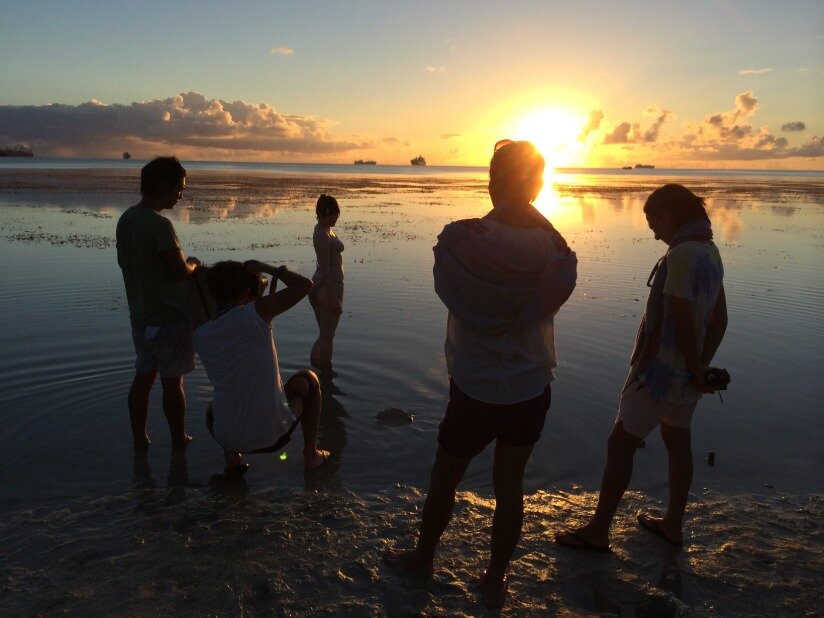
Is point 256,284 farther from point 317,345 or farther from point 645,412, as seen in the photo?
point 317,345

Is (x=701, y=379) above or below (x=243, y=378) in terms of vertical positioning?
above

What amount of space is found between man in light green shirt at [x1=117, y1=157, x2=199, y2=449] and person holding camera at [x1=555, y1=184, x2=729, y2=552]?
10.4 ft

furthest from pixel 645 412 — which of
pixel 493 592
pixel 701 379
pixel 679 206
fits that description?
pixel 493 592

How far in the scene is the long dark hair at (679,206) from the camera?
11.2ft

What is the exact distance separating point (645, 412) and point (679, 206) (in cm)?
124

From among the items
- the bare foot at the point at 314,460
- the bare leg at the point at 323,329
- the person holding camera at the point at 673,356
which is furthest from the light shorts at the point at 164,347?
the person holding camera at the point at 673,356

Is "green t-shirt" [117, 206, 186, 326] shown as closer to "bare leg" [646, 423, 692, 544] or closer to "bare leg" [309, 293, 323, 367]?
"bare leg" [309, 293, 323, 367]

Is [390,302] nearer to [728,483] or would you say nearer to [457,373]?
[728,483]

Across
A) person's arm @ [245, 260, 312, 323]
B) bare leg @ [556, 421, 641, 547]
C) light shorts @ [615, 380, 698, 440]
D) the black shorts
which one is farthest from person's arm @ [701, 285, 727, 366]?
person's arm @ [245, 260, 312, 323]

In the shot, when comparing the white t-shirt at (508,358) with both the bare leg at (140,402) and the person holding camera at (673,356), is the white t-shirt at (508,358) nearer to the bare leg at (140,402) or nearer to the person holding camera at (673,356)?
the person holding camera at (673,356)

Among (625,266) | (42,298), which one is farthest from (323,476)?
(625,266)

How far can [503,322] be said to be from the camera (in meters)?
2.79

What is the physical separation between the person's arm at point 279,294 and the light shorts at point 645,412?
2.17m

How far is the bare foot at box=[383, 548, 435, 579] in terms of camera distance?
3.31 meters
